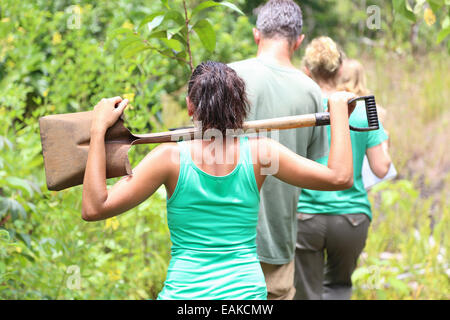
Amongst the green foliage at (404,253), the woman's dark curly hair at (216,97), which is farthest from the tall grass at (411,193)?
the woman's dark curly hair at (216,97)

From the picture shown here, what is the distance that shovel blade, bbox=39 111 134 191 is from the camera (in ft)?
5.85

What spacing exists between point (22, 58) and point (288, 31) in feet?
7.10

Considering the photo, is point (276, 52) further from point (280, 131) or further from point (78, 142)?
point (78, 142)

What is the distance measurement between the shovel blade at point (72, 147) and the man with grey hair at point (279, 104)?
774 millimetres

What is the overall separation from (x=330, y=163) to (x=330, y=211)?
130cm

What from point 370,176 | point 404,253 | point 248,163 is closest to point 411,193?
point 404,253

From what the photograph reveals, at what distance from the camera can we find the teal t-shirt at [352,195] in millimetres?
2961

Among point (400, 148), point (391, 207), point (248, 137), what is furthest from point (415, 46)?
point (248, 137)

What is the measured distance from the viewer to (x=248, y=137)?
1802 millimetres

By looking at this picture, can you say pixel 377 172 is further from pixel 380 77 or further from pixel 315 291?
pixel 380 77

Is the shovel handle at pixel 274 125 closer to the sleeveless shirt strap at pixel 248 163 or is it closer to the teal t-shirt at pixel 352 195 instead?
the sleeveless shirt strap at pixel 248 163

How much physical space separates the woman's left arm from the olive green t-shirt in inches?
31.5

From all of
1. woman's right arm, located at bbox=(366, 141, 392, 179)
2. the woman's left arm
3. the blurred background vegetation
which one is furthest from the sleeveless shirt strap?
woman's right arm, located at bbox=(366, 141, 392, 179)

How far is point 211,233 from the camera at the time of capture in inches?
67.9
